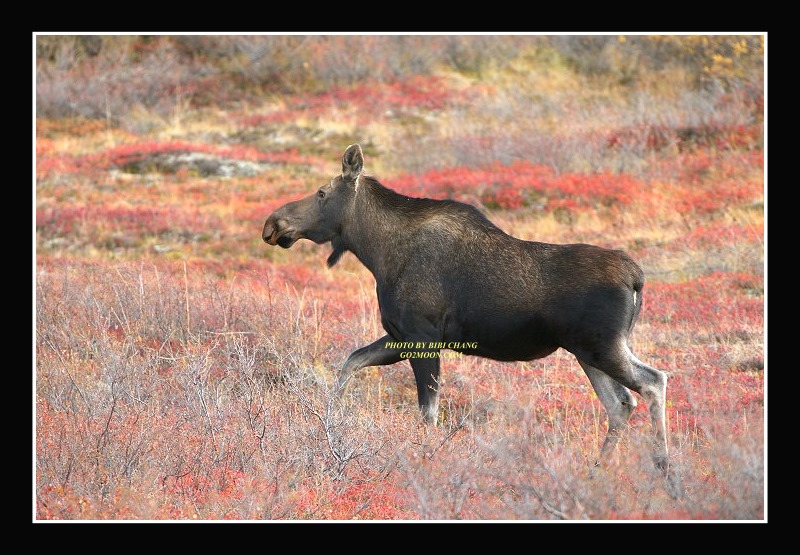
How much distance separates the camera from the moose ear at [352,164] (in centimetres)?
982

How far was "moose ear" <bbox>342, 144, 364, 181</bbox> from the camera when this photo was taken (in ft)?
32.2

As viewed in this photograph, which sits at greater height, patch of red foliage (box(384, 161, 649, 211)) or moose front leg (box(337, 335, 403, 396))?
patch of red foliage (box(384, 161, 649, 211))

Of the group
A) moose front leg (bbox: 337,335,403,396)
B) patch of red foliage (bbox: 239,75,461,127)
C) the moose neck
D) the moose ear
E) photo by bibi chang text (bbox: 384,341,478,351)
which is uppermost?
patch of red foliage (bbox: 239,75,461,127)

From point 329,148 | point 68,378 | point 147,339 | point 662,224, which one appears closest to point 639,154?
point 662,224

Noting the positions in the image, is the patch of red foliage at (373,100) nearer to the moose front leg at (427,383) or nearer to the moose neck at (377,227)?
the moose neck at (377,227)

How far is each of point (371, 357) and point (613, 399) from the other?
7.35ft

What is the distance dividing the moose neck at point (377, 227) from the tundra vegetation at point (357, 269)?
1.31m

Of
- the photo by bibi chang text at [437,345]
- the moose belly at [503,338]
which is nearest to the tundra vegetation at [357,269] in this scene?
the moose belly at [503,338]

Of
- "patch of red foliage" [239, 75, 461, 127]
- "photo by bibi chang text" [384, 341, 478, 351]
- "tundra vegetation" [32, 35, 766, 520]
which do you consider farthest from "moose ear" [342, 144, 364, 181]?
"patch of red foliage" [239, 75, 461, 127]

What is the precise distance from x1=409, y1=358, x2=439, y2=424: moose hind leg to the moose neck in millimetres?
895

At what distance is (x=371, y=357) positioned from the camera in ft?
30.8

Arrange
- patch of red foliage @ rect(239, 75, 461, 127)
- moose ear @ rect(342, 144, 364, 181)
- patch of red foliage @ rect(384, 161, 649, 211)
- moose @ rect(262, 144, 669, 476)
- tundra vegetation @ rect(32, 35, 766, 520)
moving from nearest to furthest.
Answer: tundra vegetation @ rect(32, 35, 766, 520), moose @ rect(262, 144, 669, 476), moose ear @ rect(342, 144, 364, 181), patch of red foliage @ rect(384, 161, 649, 211), patch of red foliage @ rect(239, 75, 461, 127)

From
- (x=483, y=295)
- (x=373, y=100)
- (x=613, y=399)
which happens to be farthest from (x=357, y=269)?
(x=373, y=100)

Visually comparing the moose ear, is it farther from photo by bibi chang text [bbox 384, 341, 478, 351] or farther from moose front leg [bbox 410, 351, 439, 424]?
moose front leg [bbox 410, 351, 439, 424]
